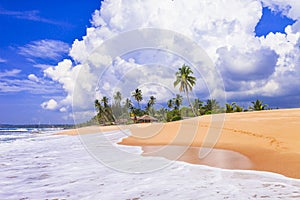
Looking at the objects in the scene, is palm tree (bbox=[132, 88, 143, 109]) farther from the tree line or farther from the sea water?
the sea water

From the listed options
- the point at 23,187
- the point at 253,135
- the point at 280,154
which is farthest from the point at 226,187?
the point at 253,135

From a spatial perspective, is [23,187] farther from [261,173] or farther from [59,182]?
[261,173]

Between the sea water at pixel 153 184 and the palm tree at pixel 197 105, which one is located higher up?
the palm tree at pixel 197 105

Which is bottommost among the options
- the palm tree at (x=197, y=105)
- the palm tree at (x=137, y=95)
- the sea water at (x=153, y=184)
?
the sea water at (x=153, y=184)

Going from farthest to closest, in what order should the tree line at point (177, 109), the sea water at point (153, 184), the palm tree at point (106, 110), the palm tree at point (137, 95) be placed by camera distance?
the palm tree at point (106, 110) < the palm tree at point (137, 95) < the tree line at point (177, 109) < the sea water at point (153, 184)

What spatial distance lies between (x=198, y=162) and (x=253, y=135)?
694cm

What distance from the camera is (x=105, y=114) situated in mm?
86125

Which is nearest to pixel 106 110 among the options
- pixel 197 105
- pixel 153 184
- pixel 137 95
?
pixel 137 95

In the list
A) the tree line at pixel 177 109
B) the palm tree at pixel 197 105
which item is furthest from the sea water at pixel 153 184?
the palm tree at pixel 197 105

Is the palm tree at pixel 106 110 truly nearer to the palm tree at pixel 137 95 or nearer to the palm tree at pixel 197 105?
the palm tree at pixel 137 95

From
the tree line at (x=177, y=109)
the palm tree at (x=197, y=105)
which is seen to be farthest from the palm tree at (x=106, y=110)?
the palm tree at (x=197, y=105)

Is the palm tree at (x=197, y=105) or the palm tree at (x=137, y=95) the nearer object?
the palm tree at (x=197, y=105)

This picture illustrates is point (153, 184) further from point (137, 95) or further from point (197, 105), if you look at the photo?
point (137, 95)

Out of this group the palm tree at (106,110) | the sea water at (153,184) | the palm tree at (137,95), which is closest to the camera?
the sea water at (153,184)
